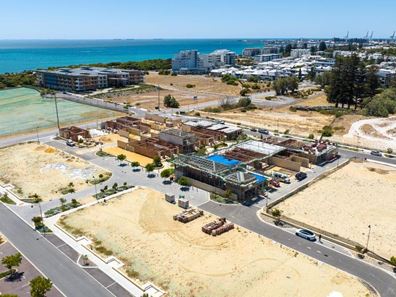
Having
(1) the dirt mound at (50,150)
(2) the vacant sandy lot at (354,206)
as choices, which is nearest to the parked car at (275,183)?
(2) the vacant sandy lot at (354,206)

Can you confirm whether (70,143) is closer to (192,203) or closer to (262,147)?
(192,203)

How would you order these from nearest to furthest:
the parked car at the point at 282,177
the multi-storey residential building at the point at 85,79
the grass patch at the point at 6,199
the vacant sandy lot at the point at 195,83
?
the grass patch at the point at 6,199, the parked car at the point at 282,177, the multi-storey residential building at the point at 85,79, the vacant sandy lot at the point at 195,83

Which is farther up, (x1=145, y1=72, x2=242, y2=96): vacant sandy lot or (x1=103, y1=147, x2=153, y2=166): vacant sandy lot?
(x1=145, y1=72, x2=242, y2=96): vacant sandy lot

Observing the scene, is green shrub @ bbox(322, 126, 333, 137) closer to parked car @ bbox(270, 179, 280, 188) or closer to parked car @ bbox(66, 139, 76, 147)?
parked car @ bbox(270, 179, 280, 188)

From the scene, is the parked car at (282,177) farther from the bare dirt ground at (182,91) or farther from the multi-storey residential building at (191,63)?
the multi-storey residential building at (191,63)

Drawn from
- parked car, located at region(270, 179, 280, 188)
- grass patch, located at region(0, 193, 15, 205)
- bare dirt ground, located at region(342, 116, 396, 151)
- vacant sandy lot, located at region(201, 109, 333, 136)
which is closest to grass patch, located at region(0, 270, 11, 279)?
grass patch, located at region(0, 193, 15, 205)

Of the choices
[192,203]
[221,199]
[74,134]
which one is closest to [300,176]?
[221,199]

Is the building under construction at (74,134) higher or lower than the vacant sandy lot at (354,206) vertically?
higher
